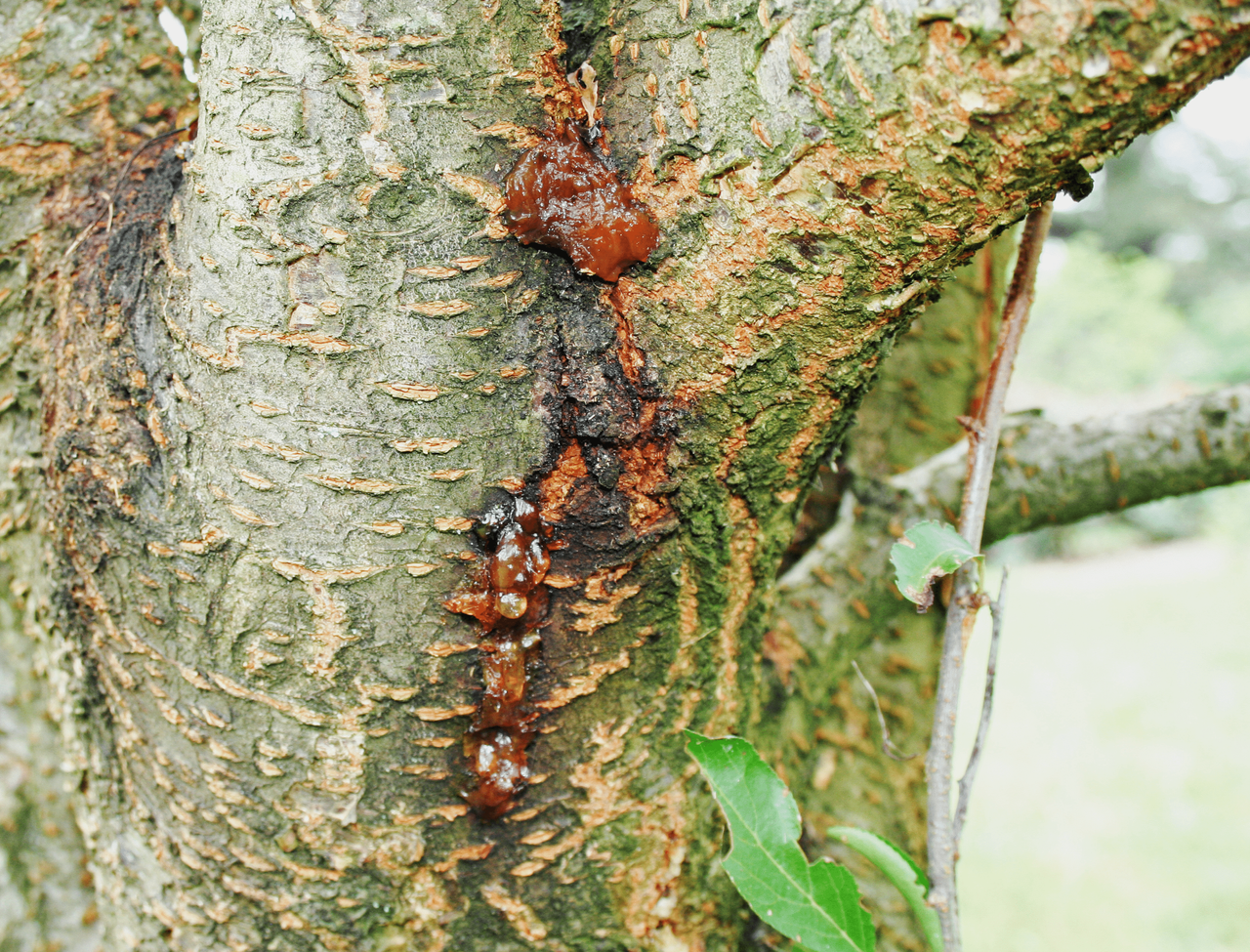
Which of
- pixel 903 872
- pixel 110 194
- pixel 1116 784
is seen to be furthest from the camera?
pixel 1116 784

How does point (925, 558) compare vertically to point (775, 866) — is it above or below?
above

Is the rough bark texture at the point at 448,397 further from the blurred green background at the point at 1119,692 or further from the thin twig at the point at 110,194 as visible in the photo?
the blurred green background at the point at 1119,692

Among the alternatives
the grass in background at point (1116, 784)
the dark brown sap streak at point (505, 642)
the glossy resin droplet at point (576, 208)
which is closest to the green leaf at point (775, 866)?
the dark brown sap streak at point (505, 642)

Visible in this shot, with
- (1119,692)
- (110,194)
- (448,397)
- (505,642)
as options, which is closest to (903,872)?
(505,642)

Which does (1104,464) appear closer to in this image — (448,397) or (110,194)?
Answer: (448,397)

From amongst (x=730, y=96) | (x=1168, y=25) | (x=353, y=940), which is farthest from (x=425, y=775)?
(x=1168, y=25)

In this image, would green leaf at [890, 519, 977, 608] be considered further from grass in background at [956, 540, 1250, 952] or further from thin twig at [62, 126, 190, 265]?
grass in background at [956, 540, 1250, 952]

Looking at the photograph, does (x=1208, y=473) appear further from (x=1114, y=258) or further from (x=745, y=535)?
(x=1114, y=258)
